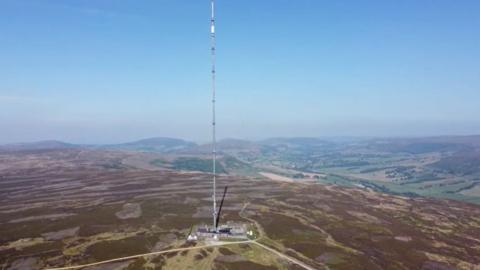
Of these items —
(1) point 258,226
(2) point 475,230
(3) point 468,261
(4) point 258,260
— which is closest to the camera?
(4) point 258,260

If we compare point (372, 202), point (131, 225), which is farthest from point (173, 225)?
point (372, 202)

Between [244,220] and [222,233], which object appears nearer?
[222,233]

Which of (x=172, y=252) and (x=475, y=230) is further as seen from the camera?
(x=475, y=230)

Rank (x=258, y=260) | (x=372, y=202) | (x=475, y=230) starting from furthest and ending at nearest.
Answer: (x=372, y=202), (x=475, y=230), (x=258, y=260)

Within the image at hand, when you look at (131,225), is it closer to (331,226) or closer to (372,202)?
(331,226)

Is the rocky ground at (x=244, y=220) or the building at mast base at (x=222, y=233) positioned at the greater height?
the building at mast base at (x=222, y=233)

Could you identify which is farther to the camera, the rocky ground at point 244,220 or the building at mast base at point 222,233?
the building at mast base at point 222,233

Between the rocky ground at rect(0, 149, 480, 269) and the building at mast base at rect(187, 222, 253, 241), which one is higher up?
the building at mast base at rect(187, 222, 253, 241)

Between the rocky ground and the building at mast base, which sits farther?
the building at mast base

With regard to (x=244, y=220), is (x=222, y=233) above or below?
above
